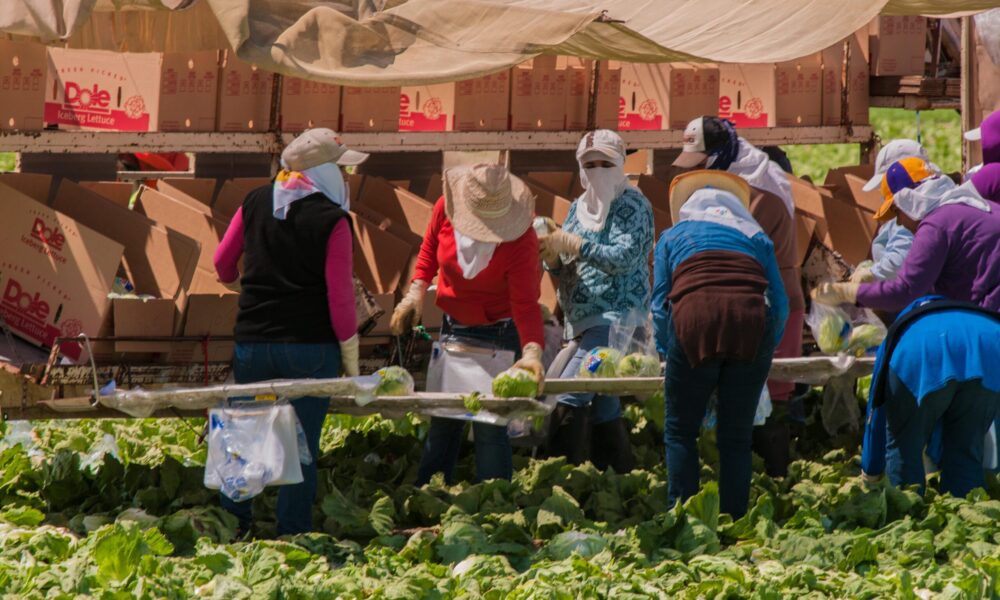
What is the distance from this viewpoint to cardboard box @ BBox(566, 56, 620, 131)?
8.55m

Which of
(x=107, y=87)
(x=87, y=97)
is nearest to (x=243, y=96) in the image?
(x=107, y=87)

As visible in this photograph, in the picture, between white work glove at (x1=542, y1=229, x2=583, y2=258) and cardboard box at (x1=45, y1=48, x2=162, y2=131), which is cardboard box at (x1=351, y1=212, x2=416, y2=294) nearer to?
white work glove at (x1=542, y1=229, x2=583, y2=258)

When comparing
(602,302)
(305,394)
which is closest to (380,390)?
(305,394)

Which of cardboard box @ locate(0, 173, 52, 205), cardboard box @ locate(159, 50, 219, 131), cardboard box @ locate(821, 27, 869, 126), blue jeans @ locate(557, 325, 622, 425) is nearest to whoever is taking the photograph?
blue jeans @ locate(557, 325, 622, 425)

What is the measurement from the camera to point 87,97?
286 inches

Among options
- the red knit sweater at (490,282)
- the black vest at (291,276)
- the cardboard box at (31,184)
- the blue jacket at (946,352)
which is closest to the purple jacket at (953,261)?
the blue jacket at (946,352)

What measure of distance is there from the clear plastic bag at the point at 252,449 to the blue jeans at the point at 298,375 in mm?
129

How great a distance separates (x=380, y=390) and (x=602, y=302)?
43.7 inches

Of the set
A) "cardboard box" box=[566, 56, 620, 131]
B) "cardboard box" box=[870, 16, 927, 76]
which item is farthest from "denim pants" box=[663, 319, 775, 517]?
"cardboard box" box=[870, 16, 927, 76]

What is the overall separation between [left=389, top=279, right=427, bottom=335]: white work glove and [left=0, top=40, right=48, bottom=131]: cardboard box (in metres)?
2.13

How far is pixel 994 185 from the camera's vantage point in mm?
6543

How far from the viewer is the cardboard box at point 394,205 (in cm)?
723

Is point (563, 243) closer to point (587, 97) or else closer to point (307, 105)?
point (307, 105)

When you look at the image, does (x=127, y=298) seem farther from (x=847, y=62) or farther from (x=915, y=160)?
(x=847, y=62)
